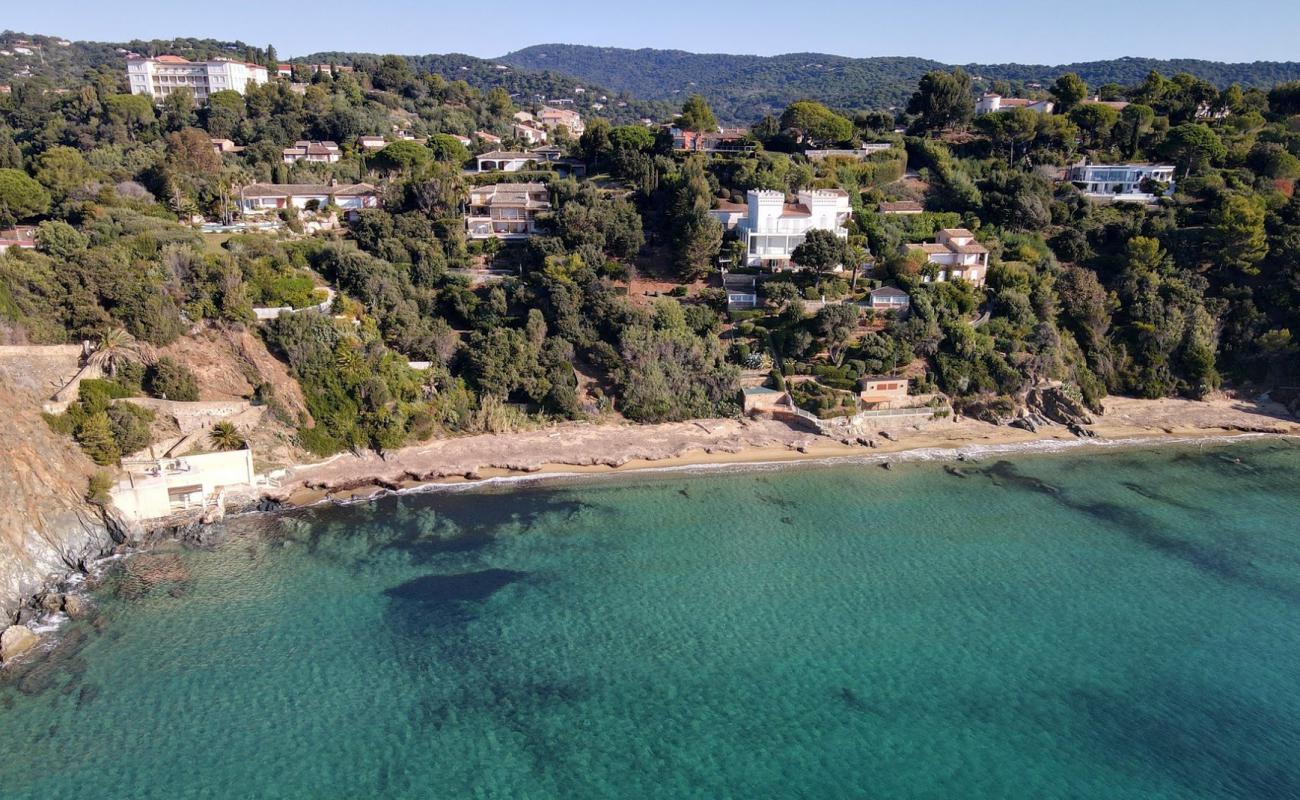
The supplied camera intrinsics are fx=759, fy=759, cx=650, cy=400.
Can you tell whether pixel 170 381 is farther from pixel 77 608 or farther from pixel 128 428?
pixel 77 608

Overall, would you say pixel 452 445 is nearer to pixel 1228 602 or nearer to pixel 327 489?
pixel 327 489

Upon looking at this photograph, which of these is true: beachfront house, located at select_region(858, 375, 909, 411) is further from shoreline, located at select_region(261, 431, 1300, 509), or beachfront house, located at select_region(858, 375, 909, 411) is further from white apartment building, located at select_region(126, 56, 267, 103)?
white apartment building, located at select_region(126, 56, 267, 103)

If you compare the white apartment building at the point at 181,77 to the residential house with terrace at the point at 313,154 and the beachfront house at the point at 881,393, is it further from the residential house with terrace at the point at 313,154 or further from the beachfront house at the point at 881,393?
the beachfront house at the point at 881,393

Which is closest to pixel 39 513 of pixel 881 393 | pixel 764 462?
pixel 764 462

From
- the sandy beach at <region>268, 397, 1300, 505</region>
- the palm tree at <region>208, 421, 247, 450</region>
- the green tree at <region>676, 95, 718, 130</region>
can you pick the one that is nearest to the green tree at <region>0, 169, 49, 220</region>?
the palm tree at <region>208, 421, 247, 450</region>

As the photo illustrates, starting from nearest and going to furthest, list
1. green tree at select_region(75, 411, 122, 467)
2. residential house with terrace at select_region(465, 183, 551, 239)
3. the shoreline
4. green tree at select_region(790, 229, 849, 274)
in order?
green tree at select_region(75, 411, 122, 467) → the shoreline → green tree at select_region(790, 229, 849, 274) → residential house with terrace at select_region(465, 183, 551, 239)

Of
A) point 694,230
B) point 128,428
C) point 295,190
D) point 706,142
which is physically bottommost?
point 128,428
